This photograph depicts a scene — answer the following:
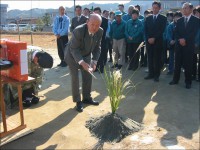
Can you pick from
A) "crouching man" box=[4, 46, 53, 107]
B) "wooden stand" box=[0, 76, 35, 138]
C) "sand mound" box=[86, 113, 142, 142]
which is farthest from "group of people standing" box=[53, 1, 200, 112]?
"wooden stand" box=[0, 76, 35, 138]

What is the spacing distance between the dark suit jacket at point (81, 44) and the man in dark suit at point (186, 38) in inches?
85.2

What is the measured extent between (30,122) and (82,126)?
780 mm

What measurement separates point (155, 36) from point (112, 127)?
3278 mm

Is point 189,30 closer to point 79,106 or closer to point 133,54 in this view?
point 133,54

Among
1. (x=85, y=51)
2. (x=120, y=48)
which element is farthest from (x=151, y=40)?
(x=85, y=51)

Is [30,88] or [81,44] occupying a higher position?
[81,44]

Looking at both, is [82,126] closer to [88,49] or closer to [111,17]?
[88,49]

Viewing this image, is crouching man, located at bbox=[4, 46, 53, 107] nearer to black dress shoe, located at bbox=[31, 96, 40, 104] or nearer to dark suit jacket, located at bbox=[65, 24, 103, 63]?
black dress shoe, located at bbox=[31, 96, 40, 104]

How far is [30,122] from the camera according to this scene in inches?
164

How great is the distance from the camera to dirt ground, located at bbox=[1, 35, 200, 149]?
3525 mm

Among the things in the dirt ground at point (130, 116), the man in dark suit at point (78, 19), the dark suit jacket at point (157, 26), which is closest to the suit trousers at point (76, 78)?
the dirt ground at point (130, 116)

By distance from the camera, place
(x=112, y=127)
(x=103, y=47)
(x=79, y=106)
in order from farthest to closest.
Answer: (x=103, y=47) → (x=79, y=106) → (x=112, y=127)

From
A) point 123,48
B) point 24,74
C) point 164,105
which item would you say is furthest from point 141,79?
point 24,74

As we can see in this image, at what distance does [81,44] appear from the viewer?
173 inches
